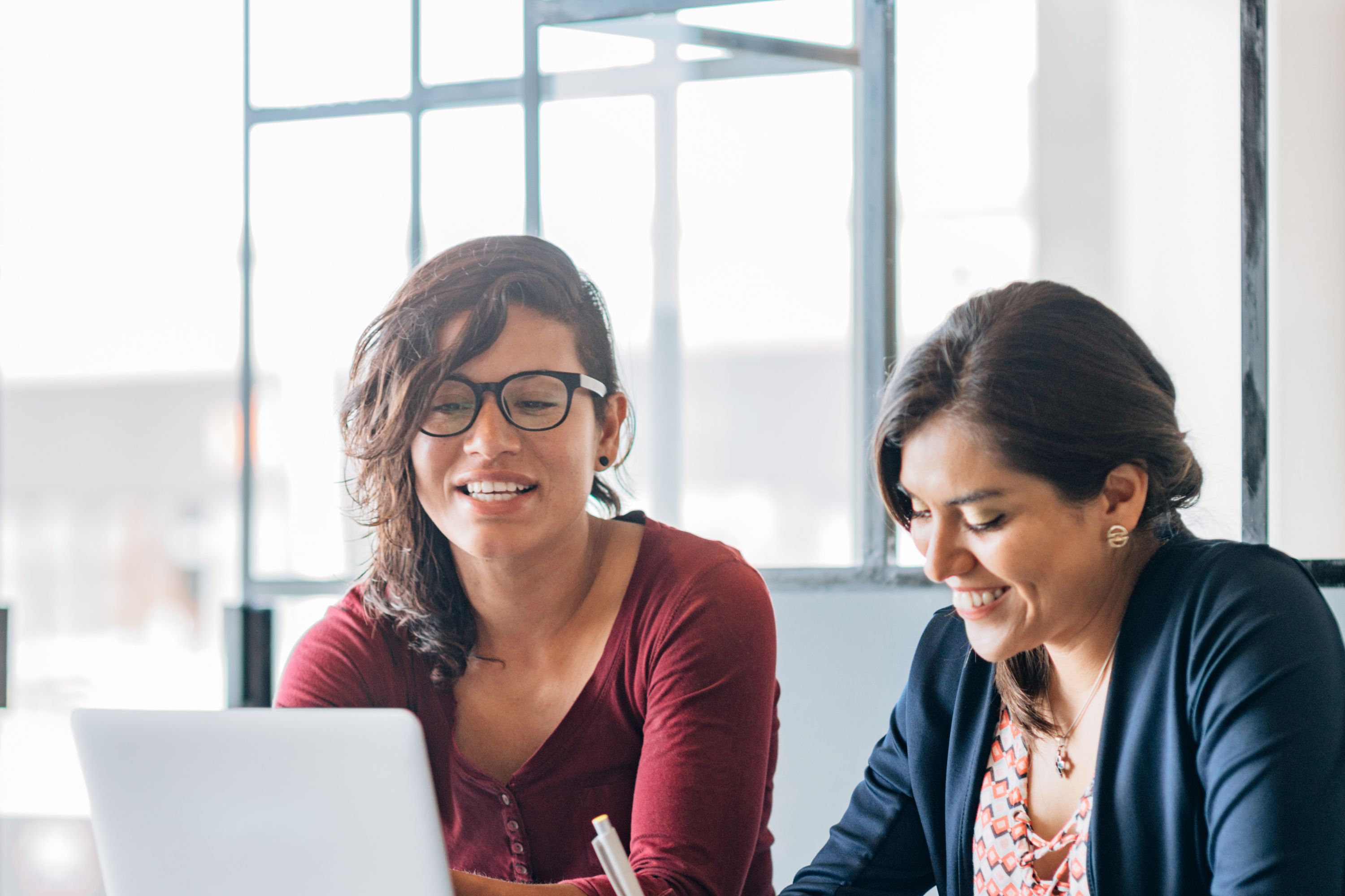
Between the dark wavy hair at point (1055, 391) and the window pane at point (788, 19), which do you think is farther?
the window pane at point (788, 19)

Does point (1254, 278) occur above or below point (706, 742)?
above

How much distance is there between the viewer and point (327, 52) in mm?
2717

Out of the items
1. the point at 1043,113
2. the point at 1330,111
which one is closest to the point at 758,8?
the point at 1330,111

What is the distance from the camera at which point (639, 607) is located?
46.4 inches

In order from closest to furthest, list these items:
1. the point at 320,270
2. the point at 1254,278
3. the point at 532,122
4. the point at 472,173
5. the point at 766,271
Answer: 1. the point at 1254,278
2. the point at 532,122
3. the point at 472,173
4. the point at 320,270
5. the point at 766,271

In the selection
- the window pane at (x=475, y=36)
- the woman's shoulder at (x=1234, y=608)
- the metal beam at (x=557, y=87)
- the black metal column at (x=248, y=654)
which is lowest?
the black metal column at (x=248, y=654)

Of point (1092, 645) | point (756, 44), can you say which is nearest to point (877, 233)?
point (756, 44)

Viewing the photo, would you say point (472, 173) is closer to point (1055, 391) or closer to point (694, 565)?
point (694, 565)

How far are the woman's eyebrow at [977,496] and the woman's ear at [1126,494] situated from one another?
98mm

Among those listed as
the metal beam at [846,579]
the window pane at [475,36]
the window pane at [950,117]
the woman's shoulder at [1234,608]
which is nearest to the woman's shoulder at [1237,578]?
the woman's shoulder at [1234,608]

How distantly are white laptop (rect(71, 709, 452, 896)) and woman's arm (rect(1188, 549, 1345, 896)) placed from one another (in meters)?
0.59

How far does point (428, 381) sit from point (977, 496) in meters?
0.56

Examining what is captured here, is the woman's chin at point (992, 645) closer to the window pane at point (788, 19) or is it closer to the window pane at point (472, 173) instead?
the window pane at point (788, 19)

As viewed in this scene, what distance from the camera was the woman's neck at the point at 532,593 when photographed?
4.04 ft
